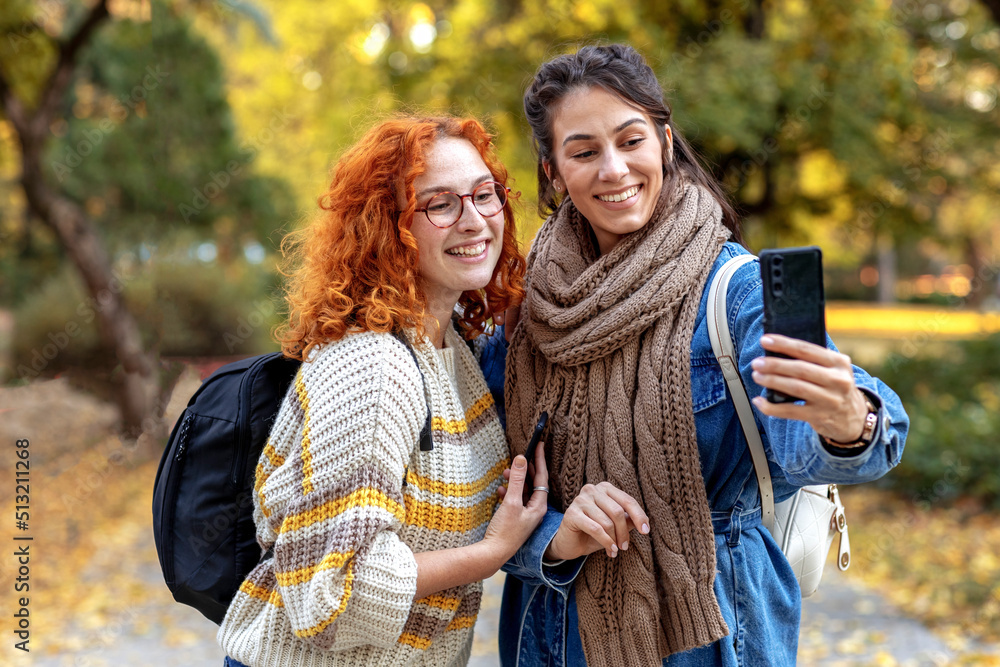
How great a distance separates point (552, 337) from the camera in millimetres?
2012

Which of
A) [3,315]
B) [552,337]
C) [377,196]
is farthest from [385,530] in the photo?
[3,315]

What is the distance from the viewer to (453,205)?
1995 mm

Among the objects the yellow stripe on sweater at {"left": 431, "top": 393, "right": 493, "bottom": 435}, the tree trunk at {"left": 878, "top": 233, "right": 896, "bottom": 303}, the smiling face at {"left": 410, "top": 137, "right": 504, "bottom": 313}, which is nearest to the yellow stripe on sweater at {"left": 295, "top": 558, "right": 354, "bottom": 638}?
the yellow stripe on sweater at {"left": 431, "top": 393, "right": 493, "bottom": 435}

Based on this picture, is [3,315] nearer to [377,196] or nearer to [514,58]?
[514,58]

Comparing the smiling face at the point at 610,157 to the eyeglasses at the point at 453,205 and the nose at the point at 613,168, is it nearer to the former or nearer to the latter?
the nose at the point at 613,168

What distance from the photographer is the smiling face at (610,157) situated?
6.51ft

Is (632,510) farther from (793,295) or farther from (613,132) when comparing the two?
(613,132)

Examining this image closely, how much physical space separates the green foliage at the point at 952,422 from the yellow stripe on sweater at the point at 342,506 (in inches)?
249

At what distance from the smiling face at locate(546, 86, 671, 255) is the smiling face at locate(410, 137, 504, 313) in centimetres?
22

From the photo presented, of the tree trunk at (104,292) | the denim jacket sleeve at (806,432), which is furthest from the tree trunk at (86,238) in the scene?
the denim jacket sleeve at (806,432)

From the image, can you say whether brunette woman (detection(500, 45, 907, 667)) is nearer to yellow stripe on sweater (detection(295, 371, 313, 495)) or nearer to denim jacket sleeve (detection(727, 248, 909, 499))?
denim jacket sleeve (detection(727, 248, 909, 499))

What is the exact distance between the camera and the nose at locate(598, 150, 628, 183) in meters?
1.97

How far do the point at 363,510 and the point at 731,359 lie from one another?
81cm

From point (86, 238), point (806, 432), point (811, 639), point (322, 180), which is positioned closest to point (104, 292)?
point (86, 238)
